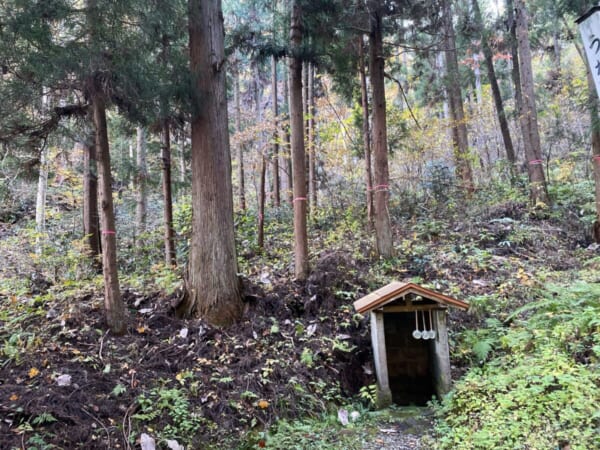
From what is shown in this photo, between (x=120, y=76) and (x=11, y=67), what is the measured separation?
1120 millimetres

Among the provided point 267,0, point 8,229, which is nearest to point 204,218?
point 267,0

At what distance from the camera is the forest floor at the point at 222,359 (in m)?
3.50

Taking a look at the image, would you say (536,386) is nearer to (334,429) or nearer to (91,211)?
(334,429)

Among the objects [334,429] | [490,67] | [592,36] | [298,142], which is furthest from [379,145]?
[490,67]

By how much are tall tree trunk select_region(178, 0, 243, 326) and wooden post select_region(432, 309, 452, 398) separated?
264 centimetres

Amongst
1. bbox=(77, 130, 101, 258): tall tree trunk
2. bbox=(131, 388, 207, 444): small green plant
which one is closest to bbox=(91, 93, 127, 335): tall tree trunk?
bbox=(131, 388, 207, 444): small green plant

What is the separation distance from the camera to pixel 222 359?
4543 mm

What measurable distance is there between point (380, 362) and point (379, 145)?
425 centimetres

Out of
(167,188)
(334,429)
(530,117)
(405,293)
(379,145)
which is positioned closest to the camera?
(334,429)

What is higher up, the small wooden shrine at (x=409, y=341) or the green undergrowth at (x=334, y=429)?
the small wooden shrine at (x=409, y=341)

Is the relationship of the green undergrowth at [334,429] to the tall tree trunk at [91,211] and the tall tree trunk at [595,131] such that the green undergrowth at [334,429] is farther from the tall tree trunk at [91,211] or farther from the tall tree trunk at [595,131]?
the tall tree trunk at [595,131]

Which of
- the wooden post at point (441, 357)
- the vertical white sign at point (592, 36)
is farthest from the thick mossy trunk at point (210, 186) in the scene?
the vertical white sign at point (592, 36)

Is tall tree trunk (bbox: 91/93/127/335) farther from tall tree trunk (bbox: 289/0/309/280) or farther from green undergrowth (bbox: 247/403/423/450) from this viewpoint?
tall tree trunk (bbox: 289/0/309/280)

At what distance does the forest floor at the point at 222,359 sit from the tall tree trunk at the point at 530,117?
2.19 meters
